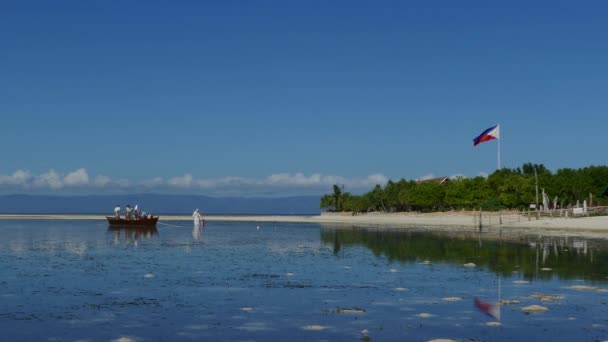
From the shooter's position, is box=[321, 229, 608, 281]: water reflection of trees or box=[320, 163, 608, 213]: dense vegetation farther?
box=[320, 163, 608, 213]: dense vegetation

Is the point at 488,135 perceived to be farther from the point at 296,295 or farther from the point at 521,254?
the point at 296,295

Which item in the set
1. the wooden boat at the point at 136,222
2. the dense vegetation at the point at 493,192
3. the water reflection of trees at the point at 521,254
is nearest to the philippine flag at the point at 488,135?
the dense vegetation at the point at 493,192

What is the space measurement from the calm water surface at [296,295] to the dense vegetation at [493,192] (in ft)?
254

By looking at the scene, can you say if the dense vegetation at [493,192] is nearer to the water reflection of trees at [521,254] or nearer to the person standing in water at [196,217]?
the person standing in water at [196,217]

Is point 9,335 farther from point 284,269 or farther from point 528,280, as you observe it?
point 528,280

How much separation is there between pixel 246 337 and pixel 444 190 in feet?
422

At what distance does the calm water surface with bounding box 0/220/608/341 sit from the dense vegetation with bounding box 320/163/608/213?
3046 inches

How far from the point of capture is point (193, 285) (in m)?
27.7

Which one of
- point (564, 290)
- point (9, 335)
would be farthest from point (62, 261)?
point (564, 290)

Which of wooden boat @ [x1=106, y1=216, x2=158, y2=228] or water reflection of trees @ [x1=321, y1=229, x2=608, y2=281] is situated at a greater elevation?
wooden boat @ [x1=106, y1=216, x2=158, y2=228]

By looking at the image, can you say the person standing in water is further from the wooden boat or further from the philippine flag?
the philippine flag

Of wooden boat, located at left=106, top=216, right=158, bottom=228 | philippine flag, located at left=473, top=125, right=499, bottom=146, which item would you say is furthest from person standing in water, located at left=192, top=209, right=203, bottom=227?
philippine flag, located at left=473, top=125, right=499, bottom=146

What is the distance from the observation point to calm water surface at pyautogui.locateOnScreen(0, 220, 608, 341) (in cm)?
1831

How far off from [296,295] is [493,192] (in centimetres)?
11048
